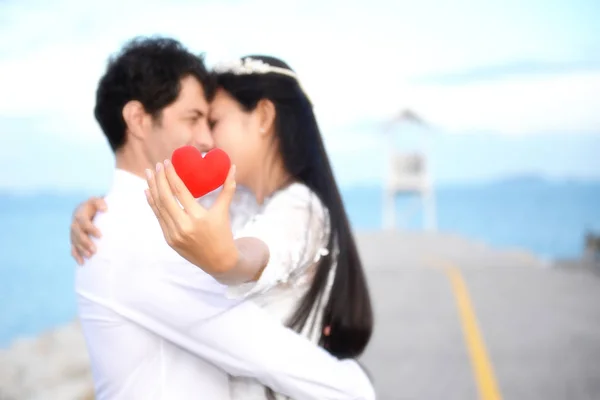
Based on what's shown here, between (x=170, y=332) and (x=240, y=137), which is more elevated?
(x=240, y=137)

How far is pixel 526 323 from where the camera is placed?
1032 centimetres

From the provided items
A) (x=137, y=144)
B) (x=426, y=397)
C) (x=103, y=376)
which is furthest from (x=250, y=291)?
(x=426, y=397)

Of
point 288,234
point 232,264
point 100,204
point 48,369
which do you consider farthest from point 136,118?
point 48,369

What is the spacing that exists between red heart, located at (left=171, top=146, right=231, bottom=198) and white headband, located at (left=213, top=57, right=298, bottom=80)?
991 mm

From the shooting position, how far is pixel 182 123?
122 inches

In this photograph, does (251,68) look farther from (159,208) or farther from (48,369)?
(48,369)

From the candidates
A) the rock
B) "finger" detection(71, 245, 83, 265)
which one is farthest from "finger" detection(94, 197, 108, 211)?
the rock

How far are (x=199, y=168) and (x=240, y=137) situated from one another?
957 mm

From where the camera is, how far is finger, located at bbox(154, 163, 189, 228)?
1.87 metres

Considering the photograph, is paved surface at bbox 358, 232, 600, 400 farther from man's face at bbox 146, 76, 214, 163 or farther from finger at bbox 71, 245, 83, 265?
finger at bbox 71, 245, 83, 265

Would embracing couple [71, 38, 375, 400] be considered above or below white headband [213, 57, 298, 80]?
below

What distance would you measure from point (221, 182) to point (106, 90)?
123 cm

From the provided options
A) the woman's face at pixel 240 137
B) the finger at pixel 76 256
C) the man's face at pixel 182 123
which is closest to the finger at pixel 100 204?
the finger at pixel 76 256

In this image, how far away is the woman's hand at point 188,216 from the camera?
1.88 metres
